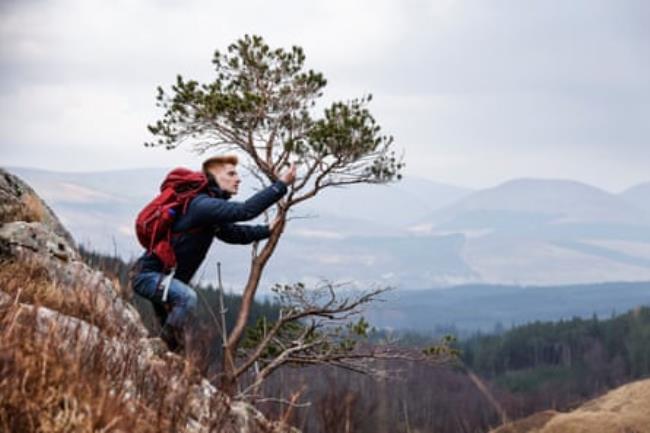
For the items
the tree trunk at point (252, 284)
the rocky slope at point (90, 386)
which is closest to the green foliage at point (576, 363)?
the tree trunk at point (252, 284)

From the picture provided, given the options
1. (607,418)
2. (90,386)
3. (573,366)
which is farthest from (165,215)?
(573,366)

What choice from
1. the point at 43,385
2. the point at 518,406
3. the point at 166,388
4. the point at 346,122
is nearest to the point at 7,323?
the point at 43,385

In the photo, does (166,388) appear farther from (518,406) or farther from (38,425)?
(518,406)

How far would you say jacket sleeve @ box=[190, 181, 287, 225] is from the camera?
815 cm

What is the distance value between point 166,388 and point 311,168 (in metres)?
16.8

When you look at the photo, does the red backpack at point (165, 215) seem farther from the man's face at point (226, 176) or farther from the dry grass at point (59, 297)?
the dry grass at point (59, 297)

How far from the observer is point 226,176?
28.6 feet

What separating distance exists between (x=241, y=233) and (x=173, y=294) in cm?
108

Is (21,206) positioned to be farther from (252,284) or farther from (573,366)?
(573,366)

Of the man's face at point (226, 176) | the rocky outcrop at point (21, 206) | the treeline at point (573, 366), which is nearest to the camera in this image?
the man's face at point (226, 176)

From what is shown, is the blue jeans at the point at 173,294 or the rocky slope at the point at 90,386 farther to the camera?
the blue jeans at the point at 173,294

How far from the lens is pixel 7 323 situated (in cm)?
469

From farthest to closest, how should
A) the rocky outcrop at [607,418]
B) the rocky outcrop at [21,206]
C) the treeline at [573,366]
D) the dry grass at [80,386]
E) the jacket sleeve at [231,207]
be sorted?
the treeline at [573,366] → the rocky outcrop at [607,418] → the rocky outcrop at [21,206] → the jacket sleeve at [231,207] → the dry grass at [80,386]

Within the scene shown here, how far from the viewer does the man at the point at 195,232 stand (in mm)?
8219
